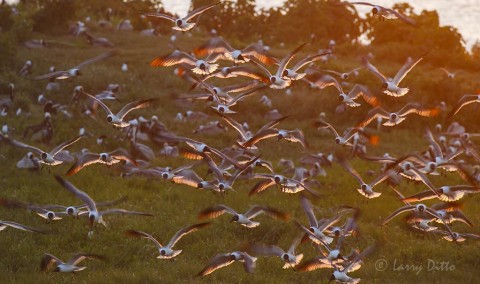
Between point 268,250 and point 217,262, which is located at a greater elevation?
point 217,262

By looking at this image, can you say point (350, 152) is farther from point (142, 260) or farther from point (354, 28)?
point (354, 28)

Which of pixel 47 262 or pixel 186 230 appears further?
pixel 47 262

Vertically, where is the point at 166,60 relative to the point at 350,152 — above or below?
above

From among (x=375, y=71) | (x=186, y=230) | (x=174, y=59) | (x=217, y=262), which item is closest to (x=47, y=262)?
(x=186, y=230)

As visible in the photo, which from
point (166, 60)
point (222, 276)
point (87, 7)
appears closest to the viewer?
point (166, 60)

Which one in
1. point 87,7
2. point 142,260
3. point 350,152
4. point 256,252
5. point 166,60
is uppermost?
point 166,60

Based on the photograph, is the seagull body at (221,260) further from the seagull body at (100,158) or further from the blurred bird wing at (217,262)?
the seagull body at (100,158)

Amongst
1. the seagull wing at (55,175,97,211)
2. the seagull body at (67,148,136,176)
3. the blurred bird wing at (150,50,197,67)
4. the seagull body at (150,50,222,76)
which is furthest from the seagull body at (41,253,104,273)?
the seagull body at (150,50,222,76)

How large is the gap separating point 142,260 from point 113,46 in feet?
99.5

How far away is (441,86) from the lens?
41562mm

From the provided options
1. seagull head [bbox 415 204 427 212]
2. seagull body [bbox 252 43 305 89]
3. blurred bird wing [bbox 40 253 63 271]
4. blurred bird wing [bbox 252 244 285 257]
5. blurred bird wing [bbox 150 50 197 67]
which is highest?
blurred bird wing [bbox 150 50 197 67]

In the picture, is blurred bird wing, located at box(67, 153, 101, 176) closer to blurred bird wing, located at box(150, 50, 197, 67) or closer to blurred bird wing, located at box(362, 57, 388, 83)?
blurred bird wing, located at box(150, 50, 197, 67)

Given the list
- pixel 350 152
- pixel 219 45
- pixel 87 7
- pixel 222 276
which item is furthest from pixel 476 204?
pixel 87 7

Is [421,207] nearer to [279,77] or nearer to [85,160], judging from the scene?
[279,77]
